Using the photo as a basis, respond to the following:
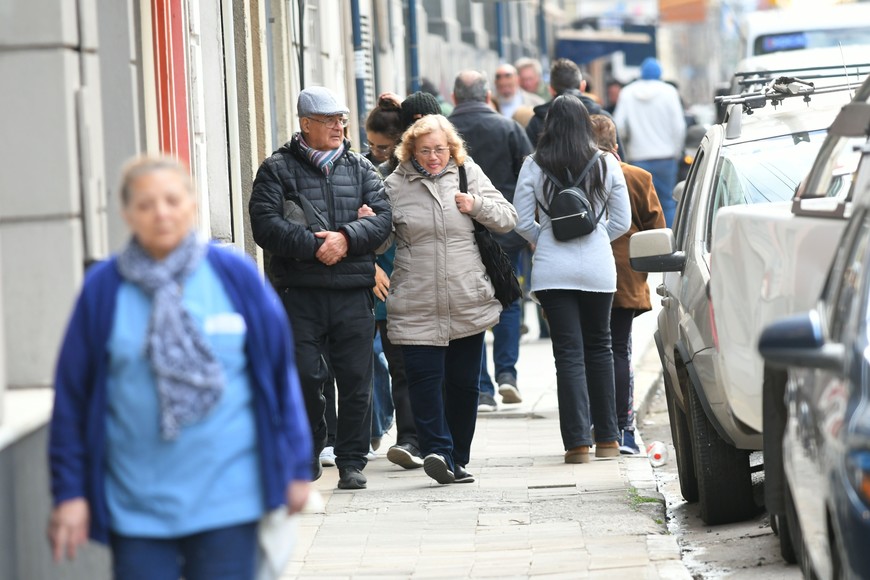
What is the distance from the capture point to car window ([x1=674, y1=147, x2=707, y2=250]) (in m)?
8.79

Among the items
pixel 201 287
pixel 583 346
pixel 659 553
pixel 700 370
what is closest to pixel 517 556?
pixel 659 553

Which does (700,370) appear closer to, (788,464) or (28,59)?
(788,464)

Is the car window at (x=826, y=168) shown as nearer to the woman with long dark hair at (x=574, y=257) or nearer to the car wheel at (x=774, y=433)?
the car wheel at (x=774, y=433)

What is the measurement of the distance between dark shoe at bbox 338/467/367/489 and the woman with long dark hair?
3.97 ft

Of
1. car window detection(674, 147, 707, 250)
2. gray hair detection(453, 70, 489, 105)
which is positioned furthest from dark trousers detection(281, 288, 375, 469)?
gray hair detection(453, 70, 489, 105)

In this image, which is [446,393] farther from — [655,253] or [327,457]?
[655,253]

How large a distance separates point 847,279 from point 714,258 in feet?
6.74

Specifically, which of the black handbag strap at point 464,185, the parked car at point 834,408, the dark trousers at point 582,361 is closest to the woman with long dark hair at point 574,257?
the dark trousers at point 582,361

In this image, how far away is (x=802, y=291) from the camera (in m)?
6.34

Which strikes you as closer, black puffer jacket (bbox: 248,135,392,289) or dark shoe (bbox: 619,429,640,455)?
black puffer jacket (bbox: 248,135,392,289)

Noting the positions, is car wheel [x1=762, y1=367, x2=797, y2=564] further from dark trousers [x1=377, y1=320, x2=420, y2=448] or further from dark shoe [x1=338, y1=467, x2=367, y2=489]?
dark trousers [x1=377, y1=320, x2=420, y2=448]

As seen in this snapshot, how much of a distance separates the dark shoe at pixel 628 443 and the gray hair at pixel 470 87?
329 cm

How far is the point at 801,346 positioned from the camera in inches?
193

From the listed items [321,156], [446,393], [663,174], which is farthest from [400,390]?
[663,174]
